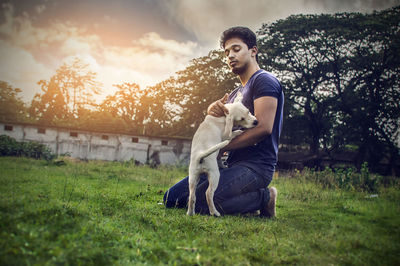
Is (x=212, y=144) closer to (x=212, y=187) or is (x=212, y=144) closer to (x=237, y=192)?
(x=212, y=187)

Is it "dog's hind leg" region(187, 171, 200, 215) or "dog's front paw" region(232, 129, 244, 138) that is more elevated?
"dog's front paw" region(232, 129, 244, 138)

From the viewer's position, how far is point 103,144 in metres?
21.2

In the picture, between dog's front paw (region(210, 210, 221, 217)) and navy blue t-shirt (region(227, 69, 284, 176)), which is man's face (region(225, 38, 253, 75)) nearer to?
navy blue t-shirt (region(227, 69, 284, 176))

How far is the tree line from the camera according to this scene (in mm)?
7504

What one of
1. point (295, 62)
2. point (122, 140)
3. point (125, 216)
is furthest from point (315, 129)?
point (125, 216)

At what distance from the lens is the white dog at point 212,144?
3072mm

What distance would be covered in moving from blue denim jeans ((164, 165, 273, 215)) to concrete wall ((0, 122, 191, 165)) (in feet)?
57.8

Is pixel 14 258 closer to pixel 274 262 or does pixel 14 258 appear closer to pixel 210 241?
pixel 210 241

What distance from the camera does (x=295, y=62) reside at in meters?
17.2

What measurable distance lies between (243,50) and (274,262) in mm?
2556

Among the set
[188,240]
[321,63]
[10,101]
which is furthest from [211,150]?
[321,63]

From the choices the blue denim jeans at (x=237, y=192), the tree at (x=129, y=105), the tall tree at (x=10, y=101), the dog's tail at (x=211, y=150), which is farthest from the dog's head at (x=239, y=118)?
the tree at (x=129, y=105)

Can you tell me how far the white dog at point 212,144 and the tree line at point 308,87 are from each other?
164 cm

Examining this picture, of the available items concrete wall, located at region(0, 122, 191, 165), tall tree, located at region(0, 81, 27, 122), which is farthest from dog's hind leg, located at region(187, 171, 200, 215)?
concrete wall, located at region(0, 122, 191, 165)
